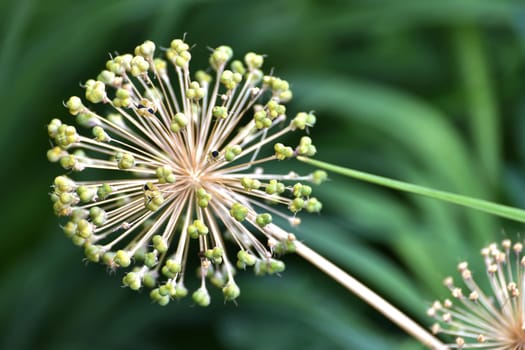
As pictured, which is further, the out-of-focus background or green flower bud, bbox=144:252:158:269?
the out-of-focus background

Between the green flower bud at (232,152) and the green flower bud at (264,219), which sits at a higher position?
the green flower bud at (232,152)

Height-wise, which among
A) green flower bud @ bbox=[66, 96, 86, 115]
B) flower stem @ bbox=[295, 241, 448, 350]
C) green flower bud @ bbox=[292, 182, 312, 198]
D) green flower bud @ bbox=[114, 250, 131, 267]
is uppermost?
green flower bud @ bbox=[292, 182, 312, 198]

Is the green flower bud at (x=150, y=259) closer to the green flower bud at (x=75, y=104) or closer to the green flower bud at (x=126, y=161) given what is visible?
the green flower bud at (x=126, y=161)

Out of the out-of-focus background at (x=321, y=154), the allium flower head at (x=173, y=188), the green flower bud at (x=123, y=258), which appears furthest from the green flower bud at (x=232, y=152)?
the out-of-focus background at (x=321, y=154)

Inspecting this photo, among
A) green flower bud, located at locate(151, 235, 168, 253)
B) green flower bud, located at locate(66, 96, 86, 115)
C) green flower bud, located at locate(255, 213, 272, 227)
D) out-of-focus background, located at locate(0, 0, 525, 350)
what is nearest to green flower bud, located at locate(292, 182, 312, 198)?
green flower bud, located at locate(255, 213, 272, 227)

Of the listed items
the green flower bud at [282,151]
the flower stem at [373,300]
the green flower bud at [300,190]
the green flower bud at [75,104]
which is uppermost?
the green flower bud at [282,151]

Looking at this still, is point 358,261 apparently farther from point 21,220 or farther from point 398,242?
point 21,220

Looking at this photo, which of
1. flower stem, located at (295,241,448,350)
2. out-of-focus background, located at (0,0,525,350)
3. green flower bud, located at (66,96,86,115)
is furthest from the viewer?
out-of-focus background, located at (0,0,525,350)

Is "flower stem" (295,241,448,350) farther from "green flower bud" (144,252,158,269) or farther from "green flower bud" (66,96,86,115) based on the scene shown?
"green flower bud" (66,96,86,115)
